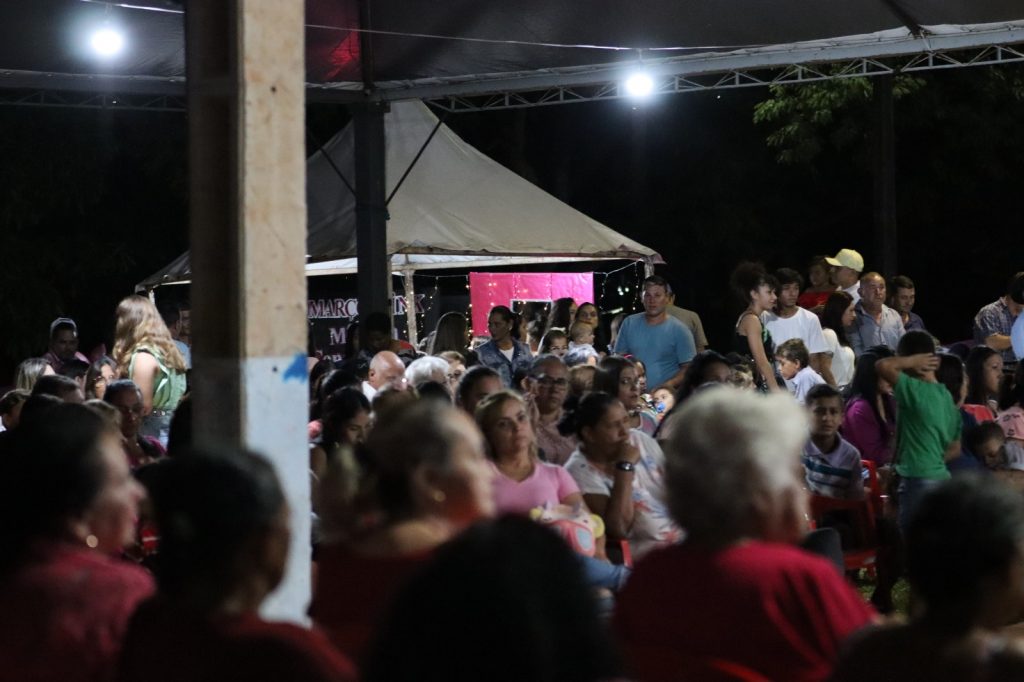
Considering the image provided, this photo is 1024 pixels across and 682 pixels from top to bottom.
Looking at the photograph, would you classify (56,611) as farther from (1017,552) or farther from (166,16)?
(166,16)

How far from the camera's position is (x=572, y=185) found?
28.8 m

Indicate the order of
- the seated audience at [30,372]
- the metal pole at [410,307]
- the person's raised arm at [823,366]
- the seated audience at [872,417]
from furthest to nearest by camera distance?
the metal pole at [410,307] → the person's raised arm at [823,366] → the seated audience at [30,372] → the seated audience at [872,417]

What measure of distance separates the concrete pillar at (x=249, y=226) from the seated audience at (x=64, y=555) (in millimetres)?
1234

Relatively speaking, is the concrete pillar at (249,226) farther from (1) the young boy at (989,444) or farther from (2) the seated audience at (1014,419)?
(2) the seated audience at (1014,419)

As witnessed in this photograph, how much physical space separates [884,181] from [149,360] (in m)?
13.3

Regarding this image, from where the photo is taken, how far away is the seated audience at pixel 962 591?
244cm

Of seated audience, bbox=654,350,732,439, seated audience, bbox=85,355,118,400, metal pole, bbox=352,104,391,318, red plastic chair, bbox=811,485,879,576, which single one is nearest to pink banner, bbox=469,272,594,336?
metal pole, bbox=352,104,391,318

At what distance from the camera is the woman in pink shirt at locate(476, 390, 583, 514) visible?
573 centimetres

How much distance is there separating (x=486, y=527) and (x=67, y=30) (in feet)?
30.5

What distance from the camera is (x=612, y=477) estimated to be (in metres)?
6.29

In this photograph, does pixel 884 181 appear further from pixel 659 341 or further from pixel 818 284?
pixel 659 341

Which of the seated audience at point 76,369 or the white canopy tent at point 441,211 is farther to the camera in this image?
the white canopy tent at point 441,211

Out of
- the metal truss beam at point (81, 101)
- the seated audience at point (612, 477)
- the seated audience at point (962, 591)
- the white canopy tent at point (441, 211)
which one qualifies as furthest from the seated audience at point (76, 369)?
the seated audience at point (962, 591)

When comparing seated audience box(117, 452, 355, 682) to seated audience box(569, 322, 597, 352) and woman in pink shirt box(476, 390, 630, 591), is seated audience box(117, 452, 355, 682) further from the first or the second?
seated audience box(569, 322, 597, 352)
